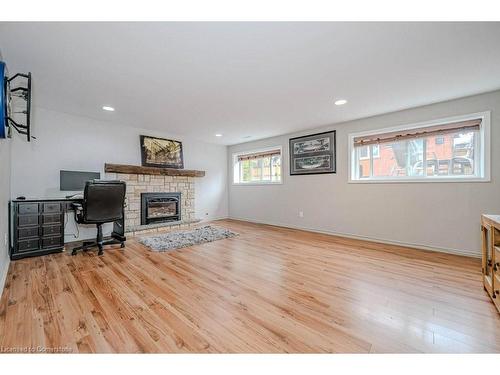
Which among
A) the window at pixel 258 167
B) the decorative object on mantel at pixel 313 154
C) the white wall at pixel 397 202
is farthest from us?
the window at pixel 258 167

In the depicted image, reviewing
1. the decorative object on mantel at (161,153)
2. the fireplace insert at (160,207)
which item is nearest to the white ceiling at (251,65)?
the decorative object on mantel at (161,153)

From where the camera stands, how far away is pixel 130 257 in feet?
9.68

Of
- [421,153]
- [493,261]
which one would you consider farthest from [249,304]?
[421,153]

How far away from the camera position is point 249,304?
178cm

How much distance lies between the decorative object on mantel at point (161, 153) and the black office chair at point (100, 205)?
1.60m

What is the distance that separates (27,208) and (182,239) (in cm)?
214

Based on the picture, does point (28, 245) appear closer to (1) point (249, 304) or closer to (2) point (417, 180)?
(1) point (249, 304)

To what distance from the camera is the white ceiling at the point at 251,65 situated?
1.67 metres

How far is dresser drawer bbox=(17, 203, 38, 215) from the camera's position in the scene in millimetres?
2803

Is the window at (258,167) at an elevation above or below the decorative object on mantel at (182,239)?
above

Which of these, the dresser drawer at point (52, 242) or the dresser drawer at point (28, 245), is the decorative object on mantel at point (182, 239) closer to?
the dresser drawer at point (52, 242)

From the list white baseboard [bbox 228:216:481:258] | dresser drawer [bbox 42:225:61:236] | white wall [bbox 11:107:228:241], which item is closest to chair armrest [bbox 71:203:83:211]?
dresser drawer [bbox 42:225:61:236]

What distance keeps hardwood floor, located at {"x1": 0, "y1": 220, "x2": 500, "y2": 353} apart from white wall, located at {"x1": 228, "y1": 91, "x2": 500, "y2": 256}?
44 cm

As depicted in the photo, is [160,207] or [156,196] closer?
[156,196]
